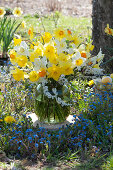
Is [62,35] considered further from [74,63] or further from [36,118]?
[36,118]

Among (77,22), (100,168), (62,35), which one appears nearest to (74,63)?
(62,35)

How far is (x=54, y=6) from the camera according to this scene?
9.84m

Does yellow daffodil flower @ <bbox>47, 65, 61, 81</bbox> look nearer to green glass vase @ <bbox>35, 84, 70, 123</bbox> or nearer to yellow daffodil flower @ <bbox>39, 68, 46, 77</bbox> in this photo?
yellow daffodil flower @ <bbox>39, 68, 46, 77</bbox>

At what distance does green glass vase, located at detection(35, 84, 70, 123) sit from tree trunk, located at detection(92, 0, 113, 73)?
5.58 feet

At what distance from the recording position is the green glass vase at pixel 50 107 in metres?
2.73

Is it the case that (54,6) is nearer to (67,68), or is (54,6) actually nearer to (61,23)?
(61,23)

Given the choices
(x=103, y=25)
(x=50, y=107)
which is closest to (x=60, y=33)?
(x=50, y=107)

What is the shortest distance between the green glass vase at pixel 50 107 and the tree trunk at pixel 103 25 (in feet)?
5.58

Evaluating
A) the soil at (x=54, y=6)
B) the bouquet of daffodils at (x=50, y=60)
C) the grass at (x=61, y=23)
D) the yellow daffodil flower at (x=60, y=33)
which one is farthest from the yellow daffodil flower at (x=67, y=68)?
the soil at (x=54, y=6)

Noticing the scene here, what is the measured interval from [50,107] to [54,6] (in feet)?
25.2

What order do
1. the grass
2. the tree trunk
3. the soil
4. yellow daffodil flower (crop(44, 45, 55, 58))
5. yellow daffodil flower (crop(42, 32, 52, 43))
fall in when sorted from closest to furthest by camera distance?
1. yellow daffodil flower (crop(44, 45, 55, 58))
2. yellow daffodil flower (crop(42, 32, 52, 43))
3. the tree trunk
4. the grass
5. the soil

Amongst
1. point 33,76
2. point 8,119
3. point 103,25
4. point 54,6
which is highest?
point 54,6

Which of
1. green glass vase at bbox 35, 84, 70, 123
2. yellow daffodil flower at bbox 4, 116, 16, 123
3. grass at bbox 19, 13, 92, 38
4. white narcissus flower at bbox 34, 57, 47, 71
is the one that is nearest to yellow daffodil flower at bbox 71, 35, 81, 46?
white narcissus flower at bbox 34, 57, 47, 71

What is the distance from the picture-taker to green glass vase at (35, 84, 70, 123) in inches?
107
